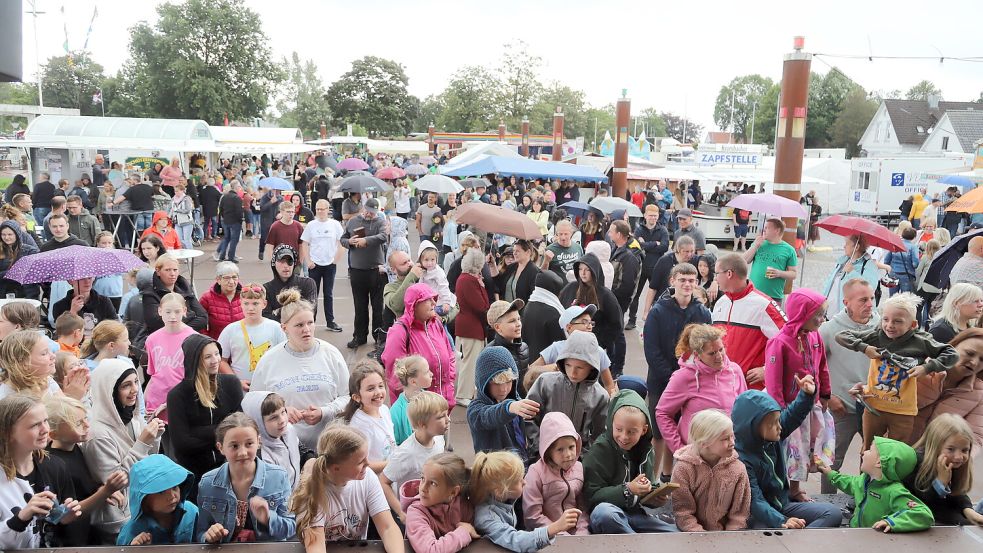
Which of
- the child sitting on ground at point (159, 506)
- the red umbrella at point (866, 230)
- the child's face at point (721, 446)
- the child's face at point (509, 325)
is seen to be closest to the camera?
the child sitting on ground at point (159, 506)

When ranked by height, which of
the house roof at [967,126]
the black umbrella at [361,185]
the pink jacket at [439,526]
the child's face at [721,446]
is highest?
the house roof at [967,126]

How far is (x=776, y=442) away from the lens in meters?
4.23

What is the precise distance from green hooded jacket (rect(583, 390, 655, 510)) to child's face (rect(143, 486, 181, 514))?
6.77 ft

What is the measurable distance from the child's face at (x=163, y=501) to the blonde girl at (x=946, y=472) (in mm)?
3783

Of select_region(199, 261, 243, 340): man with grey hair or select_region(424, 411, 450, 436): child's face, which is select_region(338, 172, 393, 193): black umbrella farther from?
select_region(424, 411, 450, 436): child's face

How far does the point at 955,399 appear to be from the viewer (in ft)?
16.8

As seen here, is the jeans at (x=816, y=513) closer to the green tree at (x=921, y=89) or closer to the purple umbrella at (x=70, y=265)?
the purple umbrella at (x=70, y=265)

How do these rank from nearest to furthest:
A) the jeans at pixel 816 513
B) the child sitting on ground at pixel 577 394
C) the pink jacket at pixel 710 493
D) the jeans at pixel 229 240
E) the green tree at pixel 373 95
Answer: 1. the pink jacket at pixel 710 493
2. the jeans at pixel 816 513
3. the child sitting on ground at pixel 577 394
4. the jeans at pixel 229 240
5. the green tree at pixel 373 95

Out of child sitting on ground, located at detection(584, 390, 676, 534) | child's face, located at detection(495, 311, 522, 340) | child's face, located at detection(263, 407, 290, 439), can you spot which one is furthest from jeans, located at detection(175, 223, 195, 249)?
child sitting on ground, located at detection(584, 390, 676, 534)

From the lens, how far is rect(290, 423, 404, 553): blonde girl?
3.39m

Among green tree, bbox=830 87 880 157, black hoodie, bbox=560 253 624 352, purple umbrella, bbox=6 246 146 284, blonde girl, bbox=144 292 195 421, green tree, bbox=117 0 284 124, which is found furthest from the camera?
green tree, bbox=830 87 880 157

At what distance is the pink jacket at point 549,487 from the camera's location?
3.84m

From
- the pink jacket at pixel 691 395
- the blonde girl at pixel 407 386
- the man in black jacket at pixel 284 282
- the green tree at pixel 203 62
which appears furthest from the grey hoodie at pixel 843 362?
the green tree at pixel 203 62

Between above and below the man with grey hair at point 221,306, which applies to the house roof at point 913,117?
above
